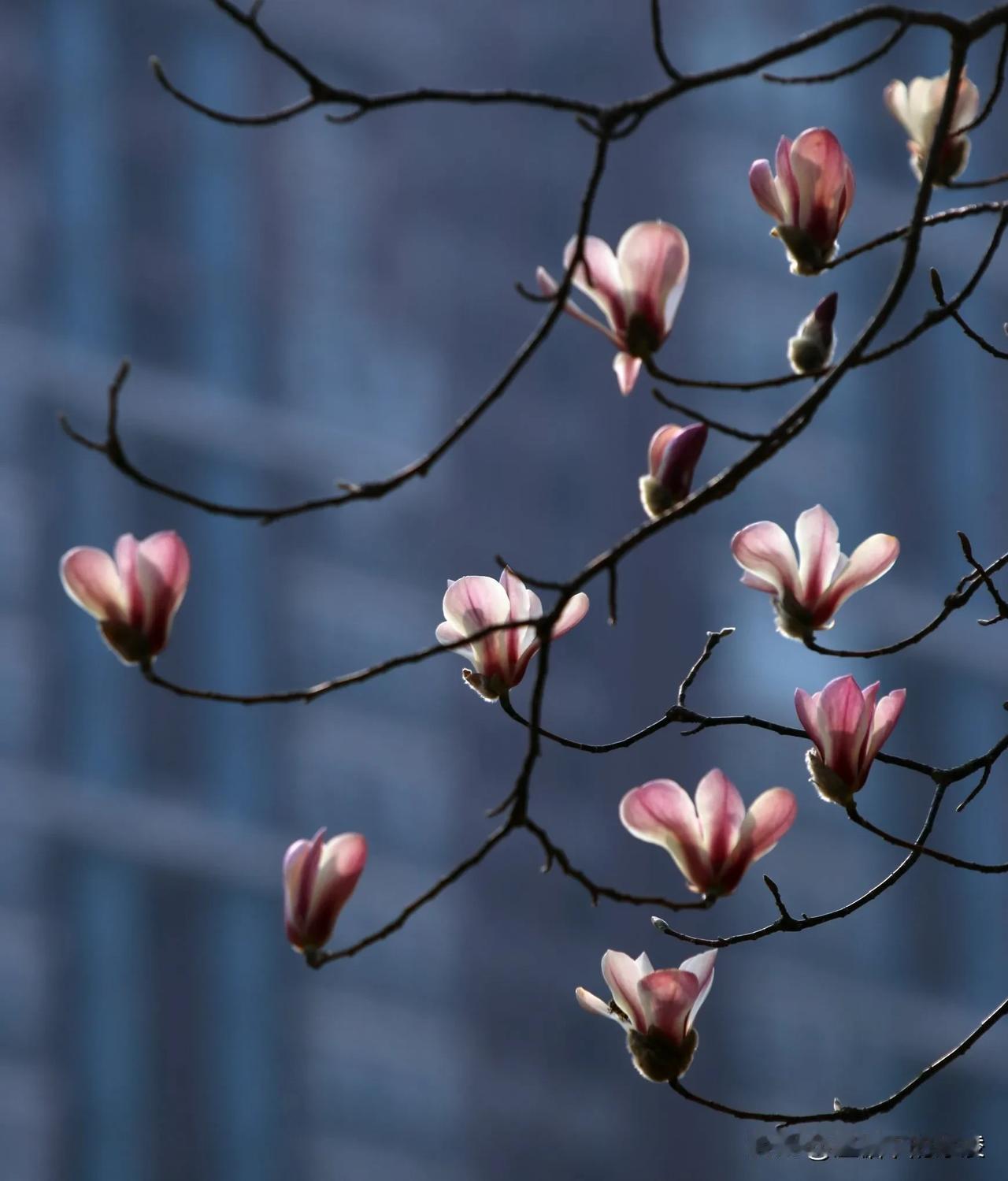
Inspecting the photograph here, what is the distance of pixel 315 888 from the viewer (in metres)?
0.76

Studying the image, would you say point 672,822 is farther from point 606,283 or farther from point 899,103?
point 899,103

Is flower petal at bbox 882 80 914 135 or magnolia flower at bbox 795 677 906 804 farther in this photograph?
flower petal at bbox 882 80 914 135

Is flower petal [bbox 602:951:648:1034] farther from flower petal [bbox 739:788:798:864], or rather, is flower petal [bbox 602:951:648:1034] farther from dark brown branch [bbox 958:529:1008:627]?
dark brown branch [bbox 958:529:1008:627]

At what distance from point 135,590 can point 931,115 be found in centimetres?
47

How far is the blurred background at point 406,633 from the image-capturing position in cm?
828

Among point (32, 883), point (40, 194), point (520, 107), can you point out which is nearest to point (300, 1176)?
point (32, 883)

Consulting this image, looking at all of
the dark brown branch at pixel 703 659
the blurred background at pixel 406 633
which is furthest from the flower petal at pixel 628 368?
the blurred background at pixel 406 633

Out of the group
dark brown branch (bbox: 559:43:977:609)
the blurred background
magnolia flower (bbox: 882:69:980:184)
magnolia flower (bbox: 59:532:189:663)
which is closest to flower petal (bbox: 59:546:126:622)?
magnolia flower (bbox: 59:532:189:663)

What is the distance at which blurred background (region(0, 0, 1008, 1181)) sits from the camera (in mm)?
8281

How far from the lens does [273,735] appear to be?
8633mm

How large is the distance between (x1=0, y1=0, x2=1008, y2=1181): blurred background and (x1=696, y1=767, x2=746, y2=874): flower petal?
714 centimetres

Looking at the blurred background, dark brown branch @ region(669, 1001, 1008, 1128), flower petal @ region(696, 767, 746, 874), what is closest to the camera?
dark brown branch @ region(669, 1001, 1008, 1128)

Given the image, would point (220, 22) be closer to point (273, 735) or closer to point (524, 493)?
point (524, 493)

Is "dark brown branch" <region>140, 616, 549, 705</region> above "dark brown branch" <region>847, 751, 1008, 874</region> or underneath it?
above
